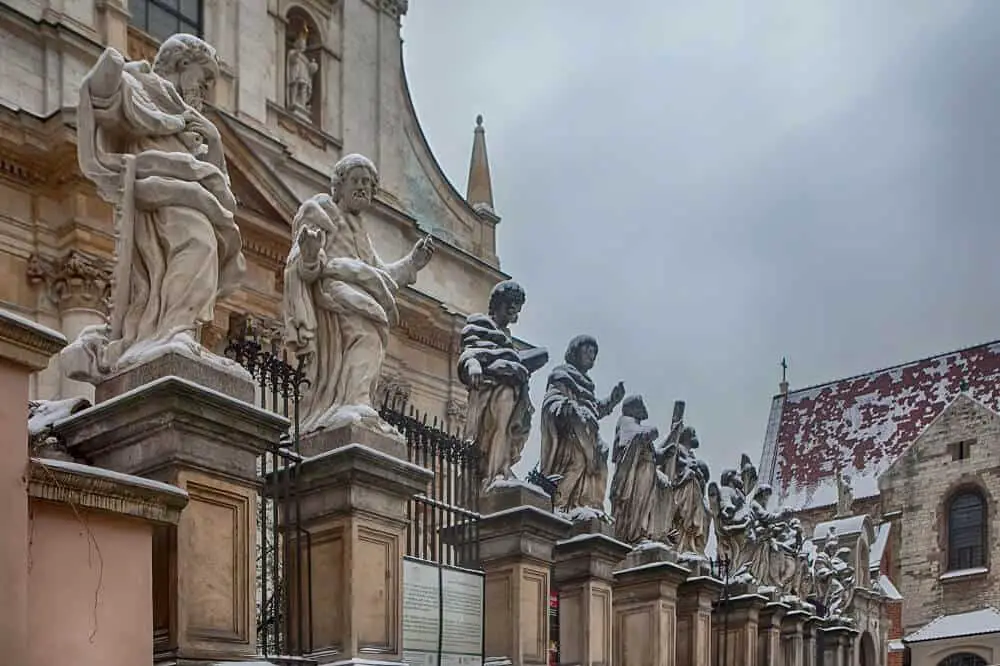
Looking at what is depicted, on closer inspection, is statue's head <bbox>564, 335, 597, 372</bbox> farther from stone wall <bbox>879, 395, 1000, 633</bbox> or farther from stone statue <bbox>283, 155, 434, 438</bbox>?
stone wall <bbox>879, 395, 1000, 633</bbox>

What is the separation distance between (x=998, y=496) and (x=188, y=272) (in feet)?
120

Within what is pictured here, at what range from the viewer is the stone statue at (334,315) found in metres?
8.52

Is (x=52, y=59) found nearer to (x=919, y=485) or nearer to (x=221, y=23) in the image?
(x=221, y=23)

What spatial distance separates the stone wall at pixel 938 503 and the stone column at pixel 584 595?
29623 millimetres

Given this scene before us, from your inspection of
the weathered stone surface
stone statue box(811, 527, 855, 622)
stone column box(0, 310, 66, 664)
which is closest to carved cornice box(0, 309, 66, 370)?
stone column box(0, 310, 66, 664)

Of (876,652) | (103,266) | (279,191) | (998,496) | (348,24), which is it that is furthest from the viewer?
(998,496)

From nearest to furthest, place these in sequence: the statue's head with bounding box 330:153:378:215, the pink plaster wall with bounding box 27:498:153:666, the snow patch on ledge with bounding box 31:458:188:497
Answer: the pink plaster wall with bounding box 27:498:153:666
the snow patch on ledge with bounding box 31:458:188:497
the statue's head with bounding box 330:153:378:215

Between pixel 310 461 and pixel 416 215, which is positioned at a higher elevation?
pixel 416 215

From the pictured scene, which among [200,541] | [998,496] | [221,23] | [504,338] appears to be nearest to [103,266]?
[221,23]

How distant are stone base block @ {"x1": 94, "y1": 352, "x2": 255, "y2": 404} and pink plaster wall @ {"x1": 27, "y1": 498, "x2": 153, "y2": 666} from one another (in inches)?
36.1

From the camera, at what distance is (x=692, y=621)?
1452cm

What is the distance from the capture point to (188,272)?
23.3 feet

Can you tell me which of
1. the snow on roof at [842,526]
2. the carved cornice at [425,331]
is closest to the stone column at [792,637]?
the carved cornice at [425,331]

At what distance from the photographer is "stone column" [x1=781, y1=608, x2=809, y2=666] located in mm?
18812
